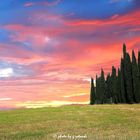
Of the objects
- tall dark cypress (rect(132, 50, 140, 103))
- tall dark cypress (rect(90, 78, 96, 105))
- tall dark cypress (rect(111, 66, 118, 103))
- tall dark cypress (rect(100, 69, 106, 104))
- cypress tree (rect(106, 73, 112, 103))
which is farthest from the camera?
Result: tall dark cypress (rect(90, 78, 96, 105))

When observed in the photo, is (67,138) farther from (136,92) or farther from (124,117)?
(136,92)

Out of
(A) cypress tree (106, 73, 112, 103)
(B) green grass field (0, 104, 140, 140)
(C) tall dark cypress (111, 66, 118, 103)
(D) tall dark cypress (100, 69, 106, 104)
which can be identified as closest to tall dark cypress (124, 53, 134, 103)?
(C) tall dark cypress (111, 66, 118, 103)

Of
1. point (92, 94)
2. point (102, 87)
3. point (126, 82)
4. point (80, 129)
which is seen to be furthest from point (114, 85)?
point (80, 129)

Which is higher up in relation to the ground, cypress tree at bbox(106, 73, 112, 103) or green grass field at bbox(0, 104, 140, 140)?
cypress tree at bbox(106, 73, 112, 103)

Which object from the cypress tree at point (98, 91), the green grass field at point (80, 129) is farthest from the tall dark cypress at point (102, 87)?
the green grass field at point (80, 129)

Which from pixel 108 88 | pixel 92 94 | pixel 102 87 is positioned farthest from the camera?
pixel 92 94

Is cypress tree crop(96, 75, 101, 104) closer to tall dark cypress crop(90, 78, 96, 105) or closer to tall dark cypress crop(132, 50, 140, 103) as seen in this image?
tall dark cypress crop(90, 78, 96, 105)

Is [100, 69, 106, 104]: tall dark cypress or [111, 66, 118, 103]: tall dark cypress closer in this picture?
[111, 66, 118, 103]: tall dark cypress

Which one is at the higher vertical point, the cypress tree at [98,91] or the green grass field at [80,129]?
the cypress tree at [98,91]

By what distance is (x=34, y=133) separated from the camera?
89.8 ft

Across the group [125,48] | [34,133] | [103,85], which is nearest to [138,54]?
[125,48]

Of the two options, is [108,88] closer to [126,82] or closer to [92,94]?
[92,94]

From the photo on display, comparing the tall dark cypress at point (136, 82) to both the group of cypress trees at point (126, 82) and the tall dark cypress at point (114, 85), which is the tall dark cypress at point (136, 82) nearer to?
the group of cypress trees at point (126, 82)

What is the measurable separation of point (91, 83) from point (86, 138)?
69.3 m
